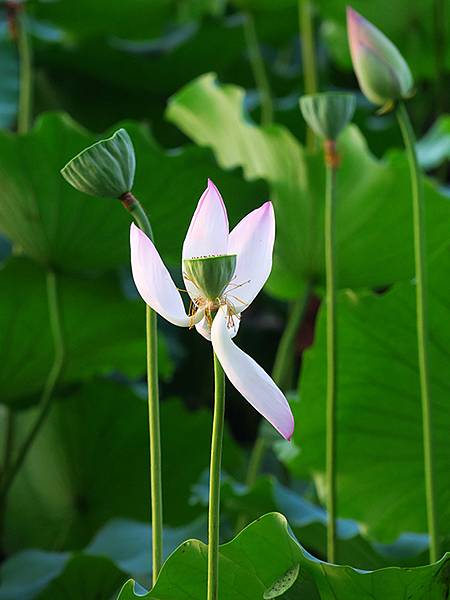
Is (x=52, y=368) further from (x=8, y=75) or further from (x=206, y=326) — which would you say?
(x=206, y=326)

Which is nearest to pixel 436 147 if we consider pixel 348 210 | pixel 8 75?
pixel 348 210

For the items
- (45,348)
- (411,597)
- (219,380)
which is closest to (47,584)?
(45,348)

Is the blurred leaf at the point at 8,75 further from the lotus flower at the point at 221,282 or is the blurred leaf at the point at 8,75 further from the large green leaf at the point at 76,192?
the lotus flower at the point at 221,282

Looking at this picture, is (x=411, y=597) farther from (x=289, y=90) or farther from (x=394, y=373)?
(x=289, y=90)

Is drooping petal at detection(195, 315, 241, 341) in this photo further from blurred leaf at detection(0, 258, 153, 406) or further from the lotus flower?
blurred leaf at detection(0, 258, 153, 406)

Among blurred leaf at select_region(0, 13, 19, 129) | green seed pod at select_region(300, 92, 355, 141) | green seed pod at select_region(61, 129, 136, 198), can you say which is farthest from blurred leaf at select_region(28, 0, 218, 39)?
green seed pod at select_region(61, 129, 136, 198)

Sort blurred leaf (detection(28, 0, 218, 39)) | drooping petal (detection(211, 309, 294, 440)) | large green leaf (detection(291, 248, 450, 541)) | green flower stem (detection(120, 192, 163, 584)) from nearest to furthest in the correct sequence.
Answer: drooping petal (detection(211, 309, 294, 440)), green flower stem (detection(120, 192, 163, 584)), large green leaf (detection(291, 248, 450, 541)), blurred leaf (detection(28, 0, 218, 39))
